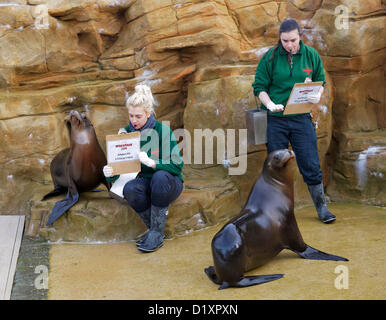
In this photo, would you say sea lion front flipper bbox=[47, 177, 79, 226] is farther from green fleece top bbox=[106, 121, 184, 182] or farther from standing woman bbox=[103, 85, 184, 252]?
green fleece top bbox=[106, 121, 184, 182]

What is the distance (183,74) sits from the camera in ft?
16.9

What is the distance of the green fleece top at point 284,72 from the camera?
3826 millimetres

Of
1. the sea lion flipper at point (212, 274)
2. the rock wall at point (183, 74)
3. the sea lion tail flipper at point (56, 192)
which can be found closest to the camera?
the sea lion flipper at point (212, 274)

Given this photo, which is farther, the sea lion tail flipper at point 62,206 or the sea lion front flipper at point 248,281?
the sea lion tail flipper at point 62,206

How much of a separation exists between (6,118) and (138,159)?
202 cm

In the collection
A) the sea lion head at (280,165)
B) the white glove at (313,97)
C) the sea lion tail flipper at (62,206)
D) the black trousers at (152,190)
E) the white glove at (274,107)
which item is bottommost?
the sea lion tail flipper at (62,206)

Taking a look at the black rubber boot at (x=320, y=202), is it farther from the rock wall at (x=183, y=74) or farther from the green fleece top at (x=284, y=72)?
the green fleece top at (x=284, y=72)

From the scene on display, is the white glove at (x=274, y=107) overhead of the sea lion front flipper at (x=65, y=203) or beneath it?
overhead

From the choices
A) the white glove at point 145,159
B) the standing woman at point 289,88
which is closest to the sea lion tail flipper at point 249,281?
the white glove at point 145,159

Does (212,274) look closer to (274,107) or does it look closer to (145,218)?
(145,218)

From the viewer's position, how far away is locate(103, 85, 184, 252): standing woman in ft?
12.0

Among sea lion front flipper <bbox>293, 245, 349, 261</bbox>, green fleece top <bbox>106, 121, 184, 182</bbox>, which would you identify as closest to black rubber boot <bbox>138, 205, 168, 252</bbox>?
green fleece top <bbox>106, 121, 184, 182</bbox>

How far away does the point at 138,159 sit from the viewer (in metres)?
3.62

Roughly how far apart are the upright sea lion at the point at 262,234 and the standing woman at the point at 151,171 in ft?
2.43
